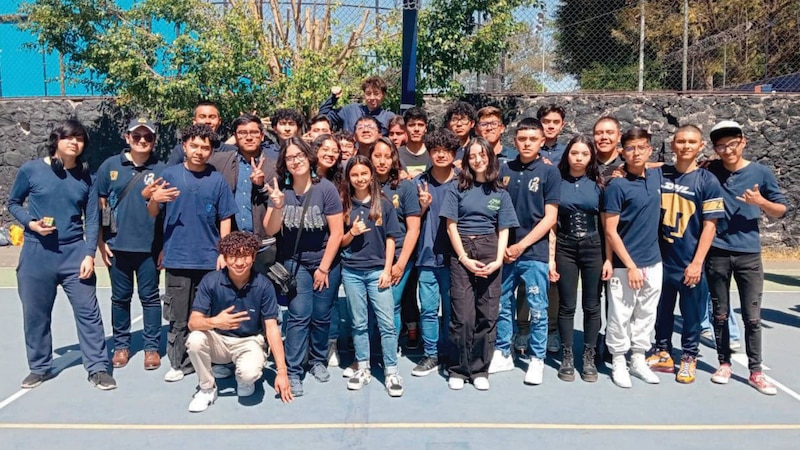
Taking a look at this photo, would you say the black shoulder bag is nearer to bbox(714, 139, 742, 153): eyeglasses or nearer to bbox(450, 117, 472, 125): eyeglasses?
bbox(450, 117, 472, 125): eyeglasses

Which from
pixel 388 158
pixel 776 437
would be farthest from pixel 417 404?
pixel 776 437

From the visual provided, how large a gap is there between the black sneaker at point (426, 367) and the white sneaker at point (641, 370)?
142 centimetres

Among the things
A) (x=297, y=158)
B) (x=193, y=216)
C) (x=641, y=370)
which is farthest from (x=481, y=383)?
(x=193, y=216)

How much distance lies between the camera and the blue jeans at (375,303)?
4.64 m

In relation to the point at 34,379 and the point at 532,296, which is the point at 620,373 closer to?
the point at 532,296

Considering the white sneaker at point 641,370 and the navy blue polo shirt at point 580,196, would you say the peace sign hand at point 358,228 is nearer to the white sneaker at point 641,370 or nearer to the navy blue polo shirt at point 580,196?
the navy blue polo shirt at point 580,196

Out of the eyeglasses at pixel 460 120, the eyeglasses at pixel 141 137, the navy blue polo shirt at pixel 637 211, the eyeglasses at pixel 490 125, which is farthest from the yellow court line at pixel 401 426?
the eyeglasses at pixel 460 120

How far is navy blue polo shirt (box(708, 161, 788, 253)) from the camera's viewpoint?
4.61 metres

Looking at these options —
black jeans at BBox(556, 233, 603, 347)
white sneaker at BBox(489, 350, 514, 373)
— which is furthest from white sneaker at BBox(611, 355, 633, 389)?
white sneaker at BBox(489, 350, 514, 373)

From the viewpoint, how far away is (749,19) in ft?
42.9

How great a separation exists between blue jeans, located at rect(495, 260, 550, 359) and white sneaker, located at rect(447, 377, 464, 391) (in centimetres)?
53

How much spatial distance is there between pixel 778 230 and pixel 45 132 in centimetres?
1120

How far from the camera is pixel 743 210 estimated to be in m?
4.61

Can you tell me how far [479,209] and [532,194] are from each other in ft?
1.38
